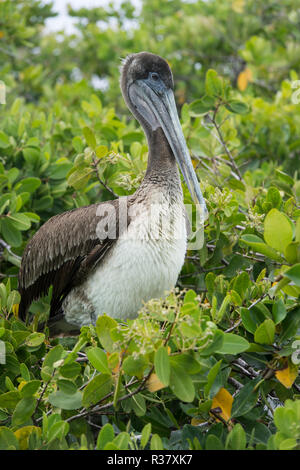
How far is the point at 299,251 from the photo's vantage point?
2195mm

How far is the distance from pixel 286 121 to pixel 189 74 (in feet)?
8.65

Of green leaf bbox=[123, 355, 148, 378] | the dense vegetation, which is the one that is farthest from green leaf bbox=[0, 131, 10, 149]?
A: green leaf bbox=[123, 355, 148, 378]

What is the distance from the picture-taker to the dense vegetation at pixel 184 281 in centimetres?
217

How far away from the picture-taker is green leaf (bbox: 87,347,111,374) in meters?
2.26

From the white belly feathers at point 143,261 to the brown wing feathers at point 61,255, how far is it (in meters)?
0.13

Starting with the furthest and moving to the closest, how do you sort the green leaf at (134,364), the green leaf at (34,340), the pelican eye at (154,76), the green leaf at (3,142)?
the green leaf at (3,142) < the pelican eye at (154,76) < the green leaf at (34,340) < the green leaf at (134,364)

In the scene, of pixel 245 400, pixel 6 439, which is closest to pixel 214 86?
pixel 245 400

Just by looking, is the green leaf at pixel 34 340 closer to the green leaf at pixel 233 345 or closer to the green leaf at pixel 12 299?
the green leaf at pixel 12 299

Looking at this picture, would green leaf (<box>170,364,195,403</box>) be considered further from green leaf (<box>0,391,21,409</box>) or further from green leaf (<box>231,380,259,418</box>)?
green leaf (<box>0,391,21,409</box>)

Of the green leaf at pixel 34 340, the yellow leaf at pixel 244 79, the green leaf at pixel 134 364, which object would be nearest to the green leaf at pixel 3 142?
the green leaf at pixel 34 340

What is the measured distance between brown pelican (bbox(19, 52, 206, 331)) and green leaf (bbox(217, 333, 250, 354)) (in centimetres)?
94

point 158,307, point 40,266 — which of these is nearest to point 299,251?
point 158,307
